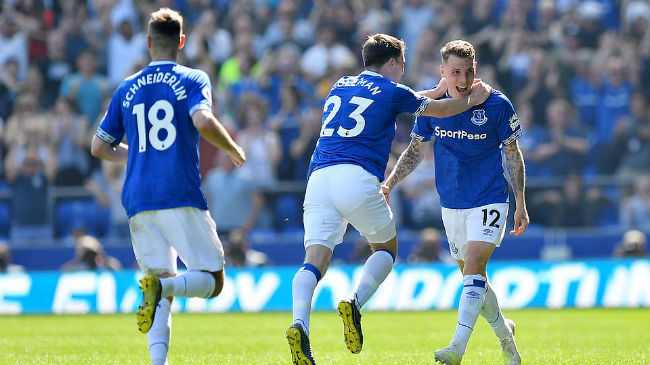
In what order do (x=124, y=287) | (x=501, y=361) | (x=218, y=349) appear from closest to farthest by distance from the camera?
1. (x=501, y=361)
2. (x=218, y=349)
3. (x=124, y=287)

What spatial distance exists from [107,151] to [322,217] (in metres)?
1.57

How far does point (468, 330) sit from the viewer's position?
23.1 ft

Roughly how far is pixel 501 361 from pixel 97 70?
12.8 meters

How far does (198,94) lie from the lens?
6.44 meters

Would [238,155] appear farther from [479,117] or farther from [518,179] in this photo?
[518,179]

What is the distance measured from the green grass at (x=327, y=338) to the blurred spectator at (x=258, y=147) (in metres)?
2.79

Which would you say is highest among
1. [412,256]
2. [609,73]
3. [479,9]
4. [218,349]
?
[479,9]

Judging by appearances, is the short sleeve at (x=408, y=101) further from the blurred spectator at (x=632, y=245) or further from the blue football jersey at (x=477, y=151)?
the blurred spectator at (x=632, y=245)

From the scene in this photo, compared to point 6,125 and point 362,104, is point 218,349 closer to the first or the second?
point 362,104

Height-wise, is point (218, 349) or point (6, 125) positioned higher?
point (6, 125)

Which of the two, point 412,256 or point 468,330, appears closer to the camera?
point 468,330

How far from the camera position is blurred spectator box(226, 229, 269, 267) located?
53.0 feet

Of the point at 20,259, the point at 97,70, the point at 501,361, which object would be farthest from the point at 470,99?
the point at 97,70

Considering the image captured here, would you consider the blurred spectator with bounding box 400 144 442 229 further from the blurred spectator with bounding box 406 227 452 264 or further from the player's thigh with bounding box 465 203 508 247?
the player's thigh with bounding box 465 203 508 247
